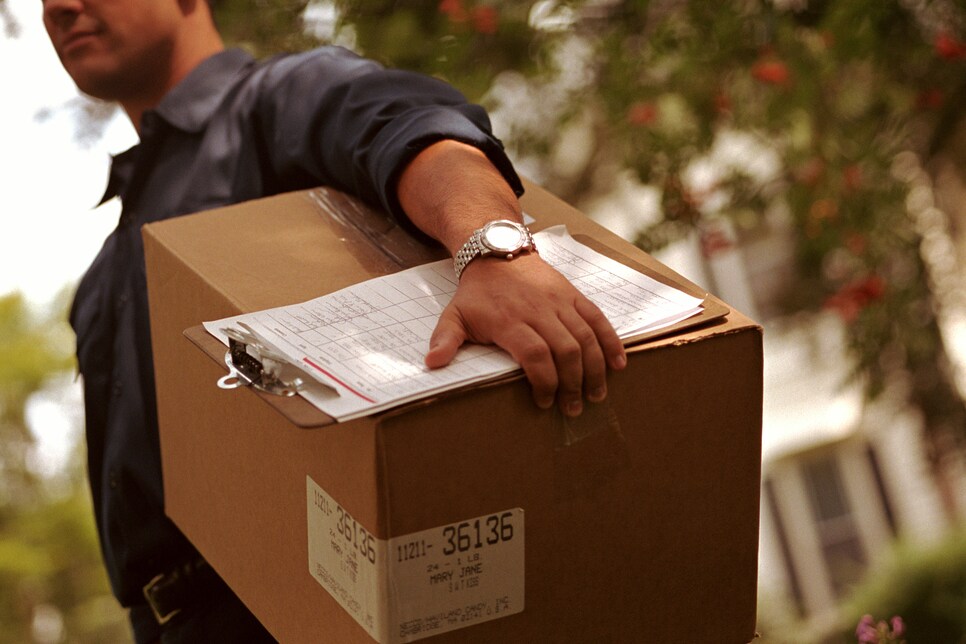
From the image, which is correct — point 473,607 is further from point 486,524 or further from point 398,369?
point 398,369

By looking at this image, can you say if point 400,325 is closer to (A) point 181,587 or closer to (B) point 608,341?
(B) point 608,341

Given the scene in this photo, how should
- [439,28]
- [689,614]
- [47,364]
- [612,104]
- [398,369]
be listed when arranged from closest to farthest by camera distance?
1. [398,369]
2. [689,614]
3. [439,28]
4. [612,104]
5. [47,364]

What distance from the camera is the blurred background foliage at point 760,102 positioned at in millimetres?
2512

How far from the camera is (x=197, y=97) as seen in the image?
1.62 metres

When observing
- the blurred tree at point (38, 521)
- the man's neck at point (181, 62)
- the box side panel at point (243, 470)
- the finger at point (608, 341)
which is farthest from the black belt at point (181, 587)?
the blurred tree at point (38, 521)

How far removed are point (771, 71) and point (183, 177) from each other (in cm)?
149

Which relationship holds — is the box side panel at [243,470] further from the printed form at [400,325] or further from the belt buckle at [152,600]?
the belt buckle at [152,600]

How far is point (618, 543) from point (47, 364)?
542cm

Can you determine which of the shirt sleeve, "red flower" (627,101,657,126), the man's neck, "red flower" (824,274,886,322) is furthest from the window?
the shirt sleeve

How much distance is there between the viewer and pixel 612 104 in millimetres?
2775

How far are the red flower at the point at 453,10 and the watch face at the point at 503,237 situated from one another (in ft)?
5.09

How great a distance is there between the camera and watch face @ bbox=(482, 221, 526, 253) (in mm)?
1029

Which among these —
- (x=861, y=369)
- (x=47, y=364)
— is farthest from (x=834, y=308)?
(x=47, y=364)

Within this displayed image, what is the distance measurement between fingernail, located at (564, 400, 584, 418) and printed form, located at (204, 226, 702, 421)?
56 mm
